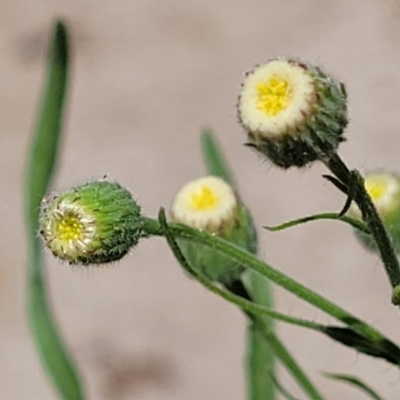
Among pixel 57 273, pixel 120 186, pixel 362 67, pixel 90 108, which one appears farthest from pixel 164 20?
pixel 120 186

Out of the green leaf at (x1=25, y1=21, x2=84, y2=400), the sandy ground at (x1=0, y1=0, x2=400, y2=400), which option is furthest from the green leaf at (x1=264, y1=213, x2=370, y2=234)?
the sandy ground at (x1=0, y1=0, x2=400, y2=400)

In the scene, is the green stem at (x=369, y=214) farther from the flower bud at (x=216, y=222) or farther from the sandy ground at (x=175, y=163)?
the sandy ground at (x=175, y=163)

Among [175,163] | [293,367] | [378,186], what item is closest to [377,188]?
[378,186]

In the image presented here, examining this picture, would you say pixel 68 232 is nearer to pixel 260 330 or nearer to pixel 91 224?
pixel 91 224

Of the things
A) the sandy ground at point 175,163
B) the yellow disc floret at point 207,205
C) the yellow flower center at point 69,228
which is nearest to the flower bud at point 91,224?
the yellow flower center at point 69,228

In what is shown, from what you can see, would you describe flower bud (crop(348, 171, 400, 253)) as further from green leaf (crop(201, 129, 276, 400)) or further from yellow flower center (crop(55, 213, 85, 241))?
yellow flower center (crop(55, 213, 85, 241))
